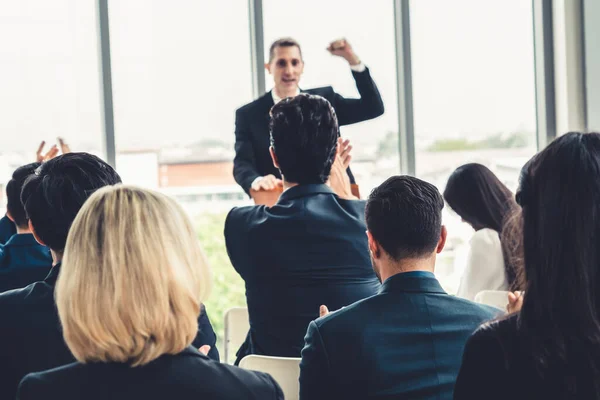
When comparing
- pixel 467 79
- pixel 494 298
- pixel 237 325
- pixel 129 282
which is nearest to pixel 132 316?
pixel 129 282

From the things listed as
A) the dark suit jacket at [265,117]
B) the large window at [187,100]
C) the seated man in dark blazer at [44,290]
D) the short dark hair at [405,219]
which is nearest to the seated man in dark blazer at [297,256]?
the seated man in dark blazer at [44,290]

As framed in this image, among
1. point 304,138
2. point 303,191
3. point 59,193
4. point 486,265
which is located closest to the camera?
point 59,193

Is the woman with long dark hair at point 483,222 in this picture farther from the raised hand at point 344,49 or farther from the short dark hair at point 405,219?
the short dark hair at point 405,219

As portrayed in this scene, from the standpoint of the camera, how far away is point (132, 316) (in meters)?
1.26

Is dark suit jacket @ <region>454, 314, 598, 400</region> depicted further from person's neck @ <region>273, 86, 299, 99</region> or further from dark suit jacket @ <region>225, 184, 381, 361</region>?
person's neck @ <region>273, 86, 299, 99</region>

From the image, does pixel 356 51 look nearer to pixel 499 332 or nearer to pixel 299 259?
pixel 299 259

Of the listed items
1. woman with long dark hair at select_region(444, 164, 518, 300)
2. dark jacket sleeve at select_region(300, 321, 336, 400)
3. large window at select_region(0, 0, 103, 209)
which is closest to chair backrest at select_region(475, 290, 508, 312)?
woman with long dark hair at select_region(444, 164, 518, 300)

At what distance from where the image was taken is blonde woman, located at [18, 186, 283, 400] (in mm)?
1244

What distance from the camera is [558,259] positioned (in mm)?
1170

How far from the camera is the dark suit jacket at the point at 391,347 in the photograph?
1643 millimetres

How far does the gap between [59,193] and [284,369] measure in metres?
0.77

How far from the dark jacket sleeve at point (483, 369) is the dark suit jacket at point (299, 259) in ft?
3.86

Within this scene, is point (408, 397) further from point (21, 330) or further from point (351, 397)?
point (21, 330)

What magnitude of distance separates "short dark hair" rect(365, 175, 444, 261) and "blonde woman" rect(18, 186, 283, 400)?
578 millimetres
